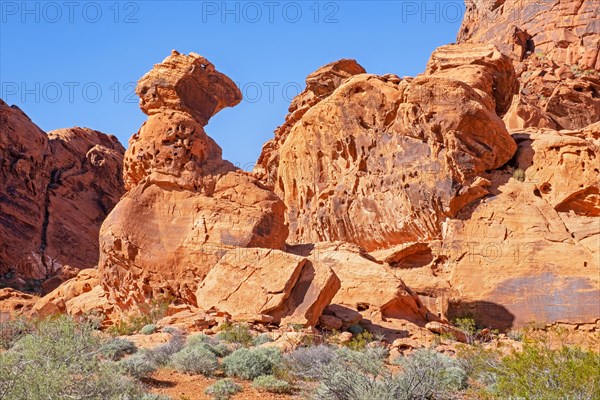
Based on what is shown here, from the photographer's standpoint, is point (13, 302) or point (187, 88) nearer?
point (187, 88)

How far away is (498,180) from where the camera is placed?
21203mm

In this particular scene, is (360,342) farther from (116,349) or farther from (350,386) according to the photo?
(350,386)

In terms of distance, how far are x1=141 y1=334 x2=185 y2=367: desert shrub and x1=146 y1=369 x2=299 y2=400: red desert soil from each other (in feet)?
1.17

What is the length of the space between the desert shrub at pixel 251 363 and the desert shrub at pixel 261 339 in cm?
158

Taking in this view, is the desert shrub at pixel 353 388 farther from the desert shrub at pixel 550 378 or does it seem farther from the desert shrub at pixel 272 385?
the desert shrub at pixel 550 378

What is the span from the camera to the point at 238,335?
468 inches

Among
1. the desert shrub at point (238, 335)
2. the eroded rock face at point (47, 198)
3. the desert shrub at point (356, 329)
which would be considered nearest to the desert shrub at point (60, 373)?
the desert shrub at point (238, 335)

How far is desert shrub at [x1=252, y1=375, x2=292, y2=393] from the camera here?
29.4 feet

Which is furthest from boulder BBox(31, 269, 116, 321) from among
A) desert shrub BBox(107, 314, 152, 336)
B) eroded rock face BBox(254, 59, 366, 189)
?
eroded rock face BBox(254, 59, 366, 189)

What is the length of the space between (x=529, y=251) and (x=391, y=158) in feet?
18.3

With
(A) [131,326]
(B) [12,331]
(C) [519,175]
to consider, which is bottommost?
(A) [131,326]

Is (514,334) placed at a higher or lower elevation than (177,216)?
lower

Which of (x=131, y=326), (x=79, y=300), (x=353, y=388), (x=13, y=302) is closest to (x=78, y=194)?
(x=13, y=302)

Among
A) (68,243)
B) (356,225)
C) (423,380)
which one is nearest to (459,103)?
(356,225)
